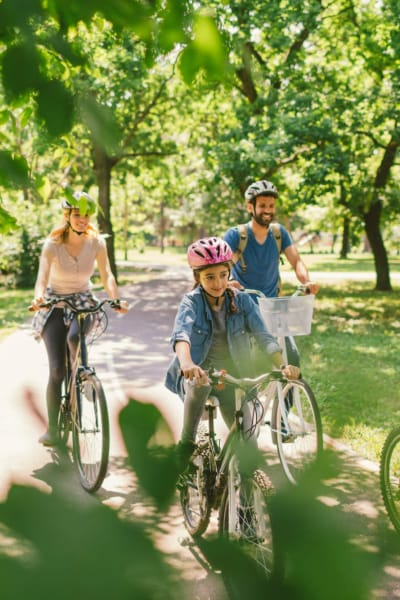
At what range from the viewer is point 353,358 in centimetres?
1032

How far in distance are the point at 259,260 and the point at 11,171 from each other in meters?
4.33

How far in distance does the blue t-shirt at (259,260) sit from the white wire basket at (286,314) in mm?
608

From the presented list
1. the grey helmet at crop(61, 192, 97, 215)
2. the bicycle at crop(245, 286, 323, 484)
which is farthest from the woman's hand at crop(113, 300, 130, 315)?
the grey helmet at crop(61, 192, 97, 215)

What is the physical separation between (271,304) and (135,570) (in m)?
4.02

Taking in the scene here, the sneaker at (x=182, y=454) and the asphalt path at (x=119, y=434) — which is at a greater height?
the sneaker at (x=182, y=454)

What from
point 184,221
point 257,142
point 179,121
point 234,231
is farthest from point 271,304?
point 184,221

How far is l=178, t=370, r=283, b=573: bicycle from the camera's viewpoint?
1.07m

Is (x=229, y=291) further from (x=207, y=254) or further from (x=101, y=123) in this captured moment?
(x=101, y=123)

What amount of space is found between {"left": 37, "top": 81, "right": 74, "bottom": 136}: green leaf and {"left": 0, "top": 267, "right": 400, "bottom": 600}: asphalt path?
382 mm

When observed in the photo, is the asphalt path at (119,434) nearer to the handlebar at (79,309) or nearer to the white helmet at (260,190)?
the handlebar at (79,309)

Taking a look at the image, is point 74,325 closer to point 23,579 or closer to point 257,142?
point 23,579

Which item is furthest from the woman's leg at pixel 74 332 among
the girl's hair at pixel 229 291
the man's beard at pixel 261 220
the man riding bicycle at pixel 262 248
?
the girl's hair at pixel 229 291

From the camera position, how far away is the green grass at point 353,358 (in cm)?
151

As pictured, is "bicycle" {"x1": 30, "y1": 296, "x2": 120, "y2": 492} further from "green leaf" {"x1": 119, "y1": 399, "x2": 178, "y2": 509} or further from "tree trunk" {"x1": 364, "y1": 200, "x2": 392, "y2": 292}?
"tree trunk" {"x1": 364, "y1": 200, "x2": 392, "y2": 292}
